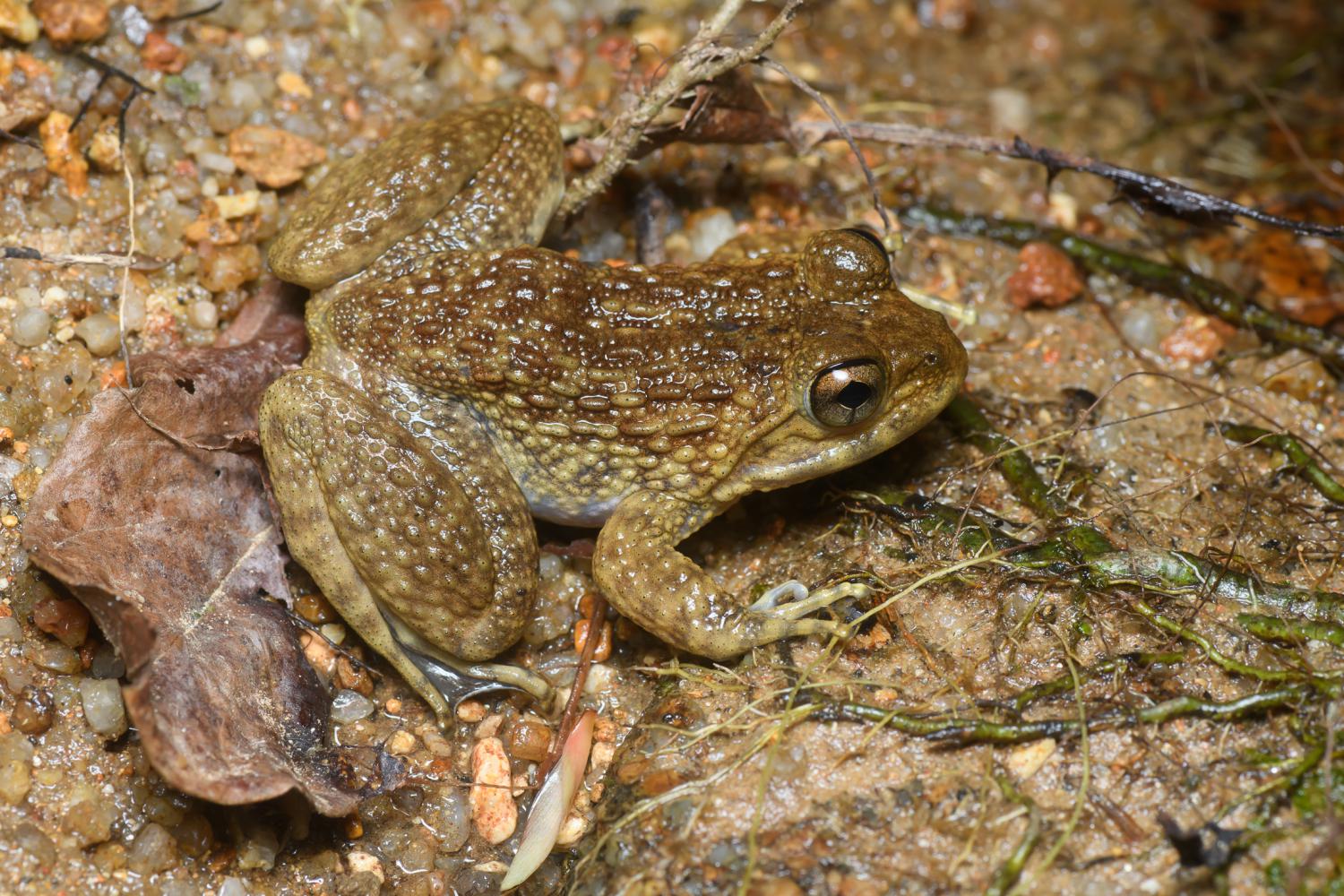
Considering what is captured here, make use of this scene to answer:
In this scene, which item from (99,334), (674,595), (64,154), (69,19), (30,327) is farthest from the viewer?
(69,19)

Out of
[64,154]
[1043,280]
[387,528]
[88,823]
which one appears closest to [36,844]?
[88,823]

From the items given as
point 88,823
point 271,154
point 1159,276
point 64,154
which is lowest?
point 1159,276

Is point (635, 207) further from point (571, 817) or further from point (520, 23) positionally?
point (571, 817)

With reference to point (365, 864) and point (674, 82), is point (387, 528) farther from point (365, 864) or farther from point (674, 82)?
point (674, 82)

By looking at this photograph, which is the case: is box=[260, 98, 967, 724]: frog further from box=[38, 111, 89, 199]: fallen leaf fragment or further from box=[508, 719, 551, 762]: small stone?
box=[38, 111, 89, 199]: fallen leaf fragment

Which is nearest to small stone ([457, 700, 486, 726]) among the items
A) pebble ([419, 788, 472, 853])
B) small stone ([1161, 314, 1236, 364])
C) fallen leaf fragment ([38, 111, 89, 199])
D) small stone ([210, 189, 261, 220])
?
pebble ([419, 788, 472, 853])

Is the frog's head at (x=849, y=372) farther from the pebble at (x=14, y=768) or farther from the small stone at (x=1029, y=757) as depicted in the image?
the pebble at (x=14, y=768)

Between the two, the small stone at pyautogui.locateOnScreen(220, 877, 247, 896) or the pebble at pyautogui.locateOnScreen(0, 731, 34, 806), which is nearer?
the pebble at pyautogui.locateOnScreen(0, 731, 34, 806)

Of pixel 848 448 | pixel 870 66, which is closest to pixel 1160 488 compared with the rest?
pixel 848 448
